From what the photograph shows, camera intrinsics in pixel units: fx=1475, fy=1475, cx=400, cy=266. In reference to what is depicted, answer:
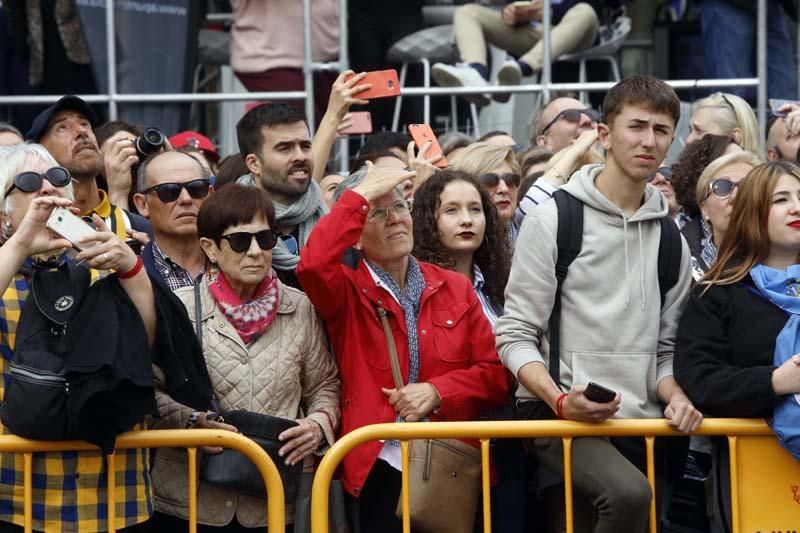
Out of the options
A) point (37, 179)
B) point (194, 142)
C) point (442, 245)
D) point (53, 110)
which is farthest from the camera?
point (194, 142)

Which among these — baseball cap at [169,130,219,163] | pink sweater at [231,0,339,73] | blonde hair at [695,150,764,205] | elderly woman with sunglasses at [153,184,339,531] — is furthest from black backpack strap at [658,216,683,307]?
pink sweater at [231,0,339,73]

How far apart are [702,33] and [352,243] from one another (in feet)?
16.6

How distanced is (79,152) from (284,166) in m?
0.90

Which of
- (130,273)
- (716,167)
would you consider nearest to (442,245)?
(716,167)

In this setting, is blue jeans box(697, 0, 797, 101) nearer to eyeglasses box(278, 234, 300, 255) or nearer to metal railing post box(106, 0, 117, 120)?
metal railing post box(106, 0, 117, 120)

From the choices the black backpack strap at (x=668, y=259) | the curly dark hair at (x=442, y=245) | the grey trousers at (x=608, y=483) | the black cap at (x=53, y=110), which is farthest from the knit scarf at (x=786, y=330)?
the black cap at (x=53, y=110)

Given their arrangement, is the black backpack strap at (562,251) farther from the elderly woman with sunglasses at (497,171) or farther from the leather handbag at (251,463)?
the elderly woman with sunglasses at (497,171)

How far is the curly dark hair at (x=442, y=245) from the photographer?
6023 millimetres

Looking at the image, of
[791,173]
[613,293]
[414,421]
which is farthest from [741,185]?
[414,421]

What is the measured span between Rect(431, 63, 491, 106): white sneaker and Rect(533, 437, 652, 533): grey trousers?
409 cm

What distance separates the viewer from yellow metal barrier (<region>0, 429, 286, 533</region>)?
187 inches

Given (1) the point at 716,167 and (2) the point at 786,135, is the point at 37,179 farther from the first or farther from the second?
(2) the point at 786,135

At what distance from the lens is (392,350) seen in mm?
5430

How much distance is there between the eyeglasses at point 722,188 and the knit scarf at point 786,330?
37.7 inches
